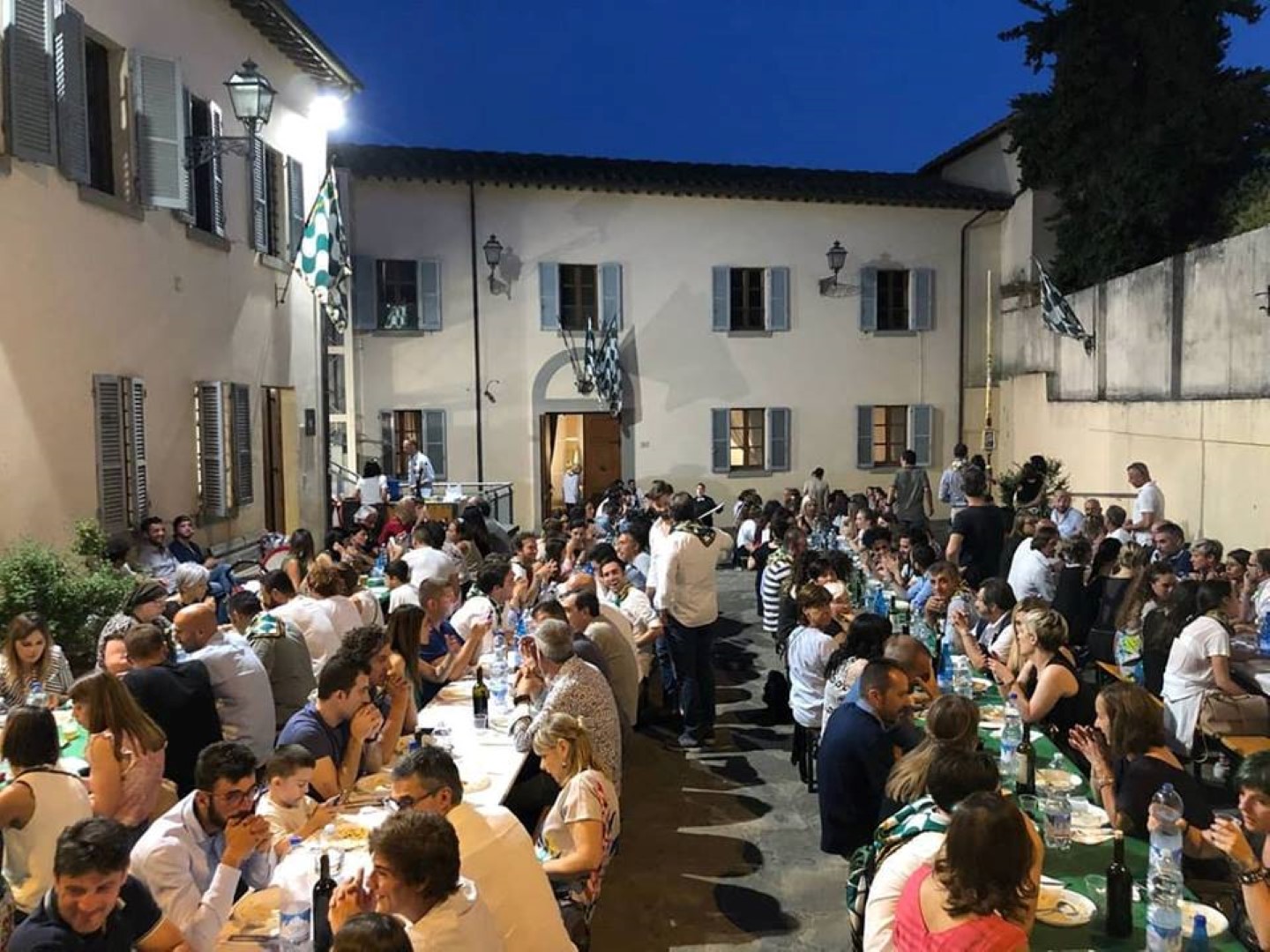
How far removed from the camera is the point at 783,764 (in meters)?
8.19

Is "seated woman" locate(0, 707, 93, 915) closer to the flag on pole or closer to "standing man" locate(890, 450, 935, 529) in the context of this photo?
"standing man" locate(890, 450, 935, 529)

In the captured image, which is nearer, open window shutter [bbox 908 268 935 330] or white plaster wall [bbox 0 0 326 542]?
white plaster wall [bbox 0 0 326 542]

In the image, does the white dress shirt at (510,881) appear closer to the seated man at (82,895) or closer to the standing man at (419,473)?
the seated man at (82,895)

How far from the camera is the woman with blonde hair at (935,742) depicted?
4379mm

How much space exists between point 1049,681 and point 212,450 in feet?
30.5

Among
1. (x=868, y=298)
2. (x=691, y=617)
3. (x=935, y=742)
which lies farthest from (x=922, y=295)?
(x=935, y=742)


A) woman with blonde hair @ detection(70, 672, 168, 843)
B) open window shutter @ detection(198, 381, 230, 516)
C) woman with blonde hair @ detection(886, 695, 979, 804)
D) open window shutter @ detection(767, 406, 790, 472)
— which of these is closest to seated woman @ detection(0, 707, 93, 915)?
woman with blonde hair @ detection(70, 672, 168, 843)

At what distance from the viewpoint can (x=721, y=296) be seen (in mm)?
22000

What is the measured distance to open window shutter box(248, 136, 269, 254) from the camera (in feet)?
44.0

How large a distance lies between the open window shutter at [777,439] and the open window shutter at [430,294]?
23.7 feet

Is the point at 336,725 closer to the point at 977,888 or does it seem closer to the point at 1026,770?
the point at 977,888

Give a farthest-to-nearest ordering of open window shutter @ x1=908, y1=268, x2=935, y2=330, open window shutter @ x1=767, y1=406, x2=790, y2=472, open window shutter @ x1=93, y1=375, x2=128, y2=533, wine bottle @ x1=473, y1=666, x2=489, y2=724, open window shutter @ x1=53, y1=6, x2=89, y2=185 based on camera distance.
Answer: open window shutter @ x1=908, y1=268, x2=935, y2=330
open window shutter @ x1=767, y1=406, x2=790, y2=472
open window shutter @ x1=93, y1=375, x2=128, y2=533
open window shutter @ x1=53, y1=6, x2=89, y2=185
wine bottle @ x1=473, y1=666, x2=489, y2=724

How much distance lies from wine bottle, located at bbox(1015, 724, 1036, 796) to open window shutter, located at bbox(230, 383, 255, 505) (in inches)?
387

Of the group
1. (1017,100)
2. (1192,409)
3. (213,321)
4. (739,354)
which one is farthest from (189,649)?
(1017,100)
